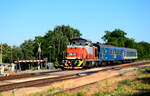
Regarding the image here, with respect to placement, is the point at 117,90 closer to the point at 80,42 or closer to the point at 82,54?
the point at 82,54

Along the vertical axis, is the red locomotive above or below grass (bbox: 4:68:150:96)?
above

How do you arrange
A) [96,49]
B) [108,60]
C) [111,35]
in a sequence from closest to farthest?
[96,49]
[108,60]
[111,35]

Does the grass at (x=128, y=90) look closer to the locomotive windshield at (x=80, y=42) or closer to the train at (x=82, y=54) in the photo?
the train at (x=82, y=54)

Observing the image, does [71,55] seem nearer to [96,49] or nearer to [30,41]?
[96,49]

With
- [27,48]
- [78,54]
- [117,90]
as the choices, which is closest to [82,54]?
[78,54]

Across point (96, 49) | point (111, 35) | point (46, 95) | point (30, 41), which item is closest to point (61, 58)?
point (96, 49)

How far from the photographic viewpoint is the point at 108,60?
97.3 feet

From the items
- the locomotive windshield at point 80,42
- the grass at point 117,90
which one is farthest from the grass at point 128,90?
the locomotive windshield at point 80,42

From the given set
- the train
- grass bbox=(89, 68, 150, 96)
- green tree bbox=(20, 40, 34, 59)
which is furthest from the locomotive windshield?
green tree bbox=(20, 40, 34, 59)

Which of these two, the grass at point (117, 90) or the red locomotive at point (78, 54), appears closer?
the grass at point (117, 90)

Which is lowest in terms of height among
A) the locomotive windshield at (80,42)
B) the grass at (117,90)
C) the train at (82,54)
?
the grass at (117,90)

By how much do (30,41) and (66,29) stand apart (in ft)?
39.2

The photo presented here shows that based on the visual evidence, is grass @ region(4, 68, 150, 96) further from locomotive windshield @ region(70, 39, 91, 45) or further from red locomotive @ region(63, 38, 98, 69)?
locomotive windshield @ region(70, 39, 91, 45)

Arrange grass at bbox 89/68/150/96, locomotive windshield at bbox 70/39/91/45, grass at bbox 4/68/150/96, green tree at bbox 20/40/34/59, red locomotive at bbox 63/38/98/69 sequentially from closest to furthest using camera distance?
grass at bbox 89/68/150/96, grass at bbox 4/68/150/96, red locomotive at bbox 63/38/98/69, locomotive windshield at bbox 70/39/91/45, green tree at bbox 20/40/34/59
